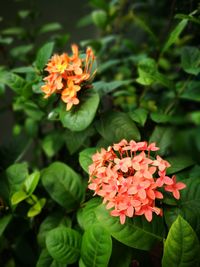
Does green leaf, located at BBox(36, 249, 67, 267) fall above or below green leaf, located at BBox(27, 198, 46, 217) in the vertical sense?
below

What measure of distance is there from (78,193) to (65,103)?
9.4 inches

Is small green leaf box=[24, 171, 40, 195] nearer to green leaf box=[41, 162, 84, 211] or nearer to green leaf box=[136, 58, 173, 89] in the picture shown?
green leaf box=[41, 162, 84, 211]

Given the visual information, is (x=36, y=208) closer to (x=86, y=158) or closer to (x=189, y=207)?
(x=86, y=158)

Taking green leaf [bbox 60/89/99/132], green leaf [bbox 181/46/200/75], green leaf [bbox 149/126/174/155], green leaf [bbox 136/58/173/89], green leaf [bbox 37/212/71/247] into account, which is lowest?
green leaf [bbox 37/212/71/247]

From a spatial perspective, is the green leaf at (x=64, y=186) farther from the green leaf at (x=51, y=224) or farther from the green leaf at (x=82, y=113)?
the green leaf at (x=82, y=113)

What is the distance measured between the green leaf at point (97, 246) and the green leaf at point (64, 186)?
15 centimetres

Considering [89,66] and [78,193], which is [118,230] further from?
[89,66]

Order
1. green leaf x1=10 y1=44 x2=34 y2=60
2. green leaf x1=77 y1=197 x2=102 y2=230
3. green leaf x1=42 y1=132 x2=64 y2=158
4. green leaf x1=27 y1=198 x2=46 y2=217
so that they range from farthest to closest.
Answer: green leaf x1=10 y1=44 x2=34 y2=60, green leaf x1=42 y1=132 x2=64 y2=158, green leaf x1=27 y1=198 x2=46 y2=217, green leaf x1=77 y1=197 x2=102 y2=230

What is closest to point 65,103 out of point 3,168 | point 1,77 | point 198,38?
point 1,77

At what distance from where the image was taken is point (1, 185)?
2.75 ft

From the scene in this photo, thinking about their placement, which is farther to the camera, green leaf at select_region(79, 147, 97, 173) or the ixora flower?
green leaf at select_region(79, 147, 97, 173)

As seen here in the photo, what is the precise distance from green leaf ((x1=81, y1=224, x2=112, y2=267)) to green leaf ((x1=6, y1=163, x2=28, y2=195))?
268 millimetres

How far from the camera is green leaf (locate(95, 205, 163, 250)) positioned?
24.5 inches

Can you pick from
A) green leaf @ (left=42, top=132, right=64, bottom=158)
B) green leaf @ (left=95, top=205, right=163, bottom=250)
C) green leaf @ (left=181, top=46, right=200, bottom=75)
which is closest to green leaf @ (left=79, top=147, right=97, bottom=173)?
green leaf @ (left=95, top=205, right=163, bottom=250)
